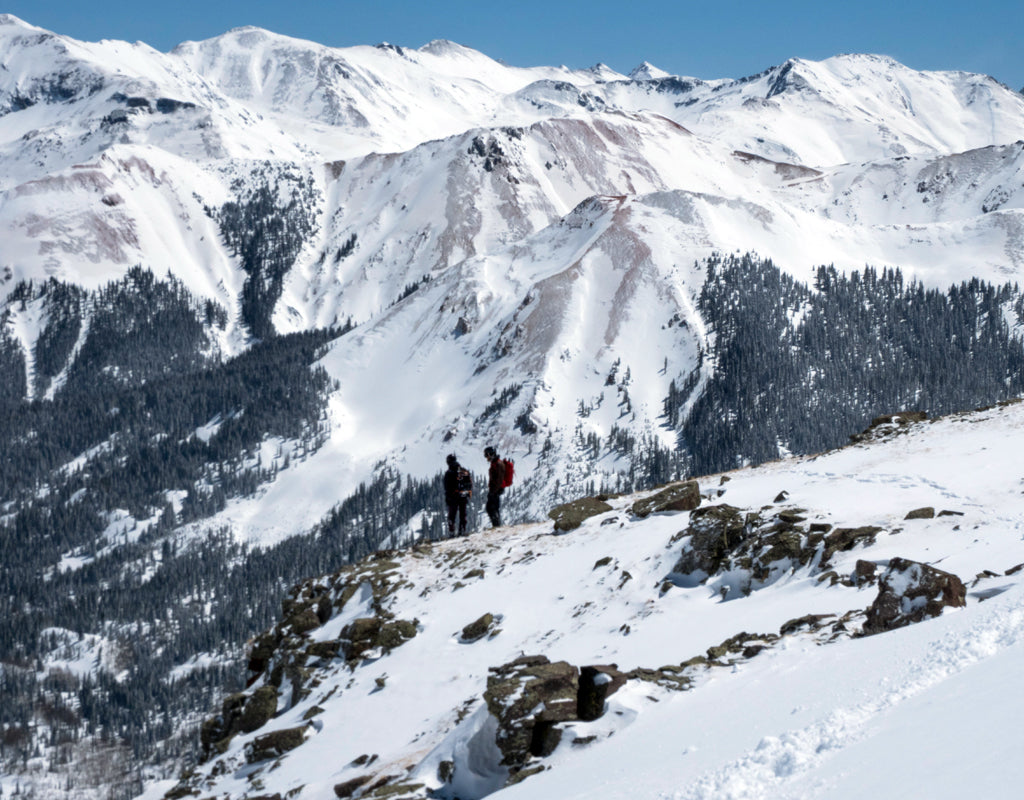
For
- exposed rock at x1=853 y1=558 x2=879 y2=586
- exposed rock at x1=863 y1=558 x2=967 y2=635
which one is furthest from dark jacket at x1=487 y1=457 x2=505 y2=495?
exposed rock at x1=863 y1=558 x2=967 y2=635

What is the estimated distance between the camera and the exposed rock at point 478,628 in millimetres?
26953

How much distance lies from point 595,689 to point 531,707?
5.28 feet

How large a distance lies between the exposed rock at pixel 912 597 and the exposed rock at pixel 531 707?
5628 mm

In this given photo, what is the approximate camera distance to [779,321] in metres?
179

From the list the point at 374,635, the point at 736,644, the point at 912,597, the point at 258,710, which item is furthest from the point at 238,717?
the point at 912,597

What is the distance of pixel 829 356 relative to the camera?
175m

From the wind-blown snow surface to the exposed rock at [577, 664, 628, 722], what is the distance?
0.24 metres

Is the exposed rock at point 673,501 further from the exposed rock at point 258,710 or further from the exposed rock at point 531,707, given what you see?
the exposed rock at point 258,710

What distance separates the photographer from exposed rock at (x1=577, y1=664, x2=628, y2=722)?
49.0 ft

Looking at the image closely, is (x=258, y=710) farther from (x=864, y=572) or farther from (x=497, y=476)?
(x=864, y=572)

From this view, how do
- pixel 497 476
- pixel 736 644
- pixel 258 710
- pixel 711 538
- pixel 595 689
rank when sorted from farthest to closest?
pixel 497 476
pixel 258 710
pixel 711 538
pixel 736 644
pixel 595 689

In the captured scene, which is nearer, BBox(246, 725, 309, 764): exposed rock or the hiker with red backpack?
BBox(246, 725, 309, 764): exposed rock

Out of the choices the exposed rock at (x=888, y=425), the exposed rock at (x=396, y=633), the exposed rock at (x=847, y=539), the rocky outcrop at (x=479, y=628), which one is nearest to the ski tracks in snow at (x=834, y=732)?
the exposed rock at (x=847, y=539)

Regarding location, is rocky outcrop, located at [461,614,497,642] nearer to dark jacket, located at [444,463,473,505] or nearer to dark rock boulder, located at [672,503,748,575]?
dark rock boulder, located at [672,503,748,575]
